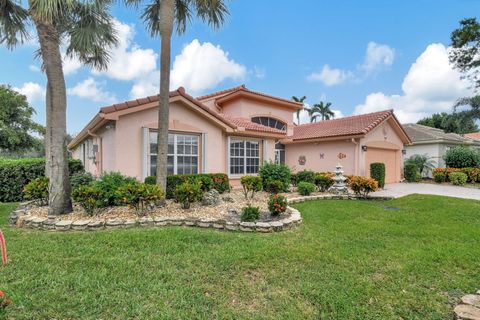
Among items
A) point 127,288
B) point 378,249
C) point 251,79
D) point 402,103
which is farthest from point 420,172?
point 127,288

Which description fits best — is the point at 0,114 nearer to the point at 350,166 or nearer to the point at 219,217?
the point at 219,217

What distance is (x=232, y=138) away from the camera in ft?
44.6

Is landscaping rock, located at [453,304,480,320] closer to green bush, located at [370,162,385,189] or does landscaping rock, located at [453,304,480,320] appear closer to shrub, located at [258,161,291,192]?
shrub, located at [258,161,291,192]

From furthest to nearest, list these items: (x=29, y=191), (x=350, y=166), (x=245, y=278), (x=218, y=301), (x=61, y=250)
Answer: (x=350, y=166) < (x=29, y=191) < (x=61, y=250) < (x=245, y=278) < (x=218, y=301)

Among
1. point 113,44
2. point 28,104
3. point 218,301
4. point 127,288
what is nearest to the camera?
point 218,301

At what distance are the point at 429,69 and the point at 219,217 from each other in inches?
785

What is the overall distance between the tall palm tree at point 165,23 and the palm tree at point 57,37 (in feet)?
5.11

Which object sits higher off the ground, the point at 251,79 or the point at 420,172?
the point at 251,79

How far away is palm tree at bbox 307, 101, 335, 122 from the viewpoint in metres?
48.2

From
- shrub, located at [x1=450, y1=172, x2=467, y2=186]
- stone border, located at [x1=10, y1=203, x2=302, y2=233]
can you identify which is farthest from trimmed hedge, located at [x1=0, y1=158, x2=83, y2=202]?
shrub, located at [x1=450, y1=172, x2=467, y2=186]

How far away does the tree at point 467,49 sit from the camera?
878 inches

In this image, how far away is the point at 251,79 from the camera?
21.9 m

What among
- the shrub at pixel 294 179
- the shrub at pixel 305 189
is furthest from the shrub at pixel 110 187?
the shrub at pixel 294 179

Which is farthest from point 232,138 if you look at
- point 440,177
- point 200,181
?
point 440,177
